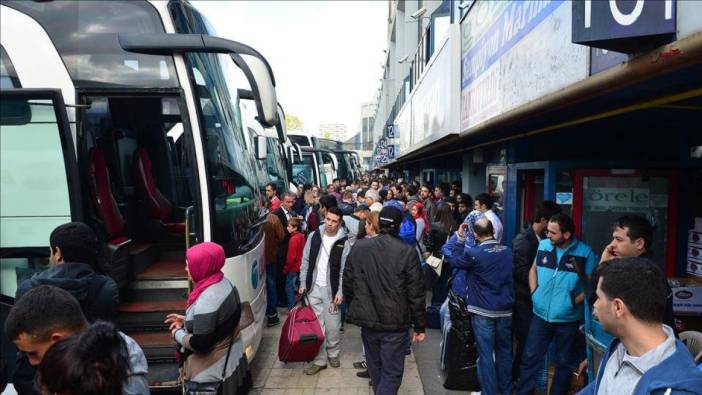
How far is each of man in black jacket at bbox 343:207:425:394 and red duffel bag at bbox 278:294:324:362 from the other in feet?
3.59

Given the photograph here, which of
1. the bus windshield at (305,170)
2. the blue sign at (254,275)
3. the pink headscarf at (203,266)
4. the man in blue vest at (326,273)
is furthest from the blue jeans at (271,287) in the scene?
the bus windshield at (305,170)

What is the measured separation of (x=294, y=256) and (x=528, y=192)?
367 cm

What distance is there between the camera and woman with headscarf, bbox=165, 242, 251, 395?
282cm

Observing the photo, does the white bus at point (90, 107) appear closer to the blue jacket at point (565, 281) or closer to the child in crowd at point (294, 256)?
the child in crowd at point (294, 256)

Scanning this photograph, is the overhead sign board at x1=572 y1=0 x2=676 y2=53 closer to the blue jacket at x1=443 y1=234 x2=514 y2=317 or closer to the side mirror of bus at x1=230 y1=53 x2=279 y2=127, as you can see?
the blue jacket at x1=443 y1=234 x2=514 y2=317

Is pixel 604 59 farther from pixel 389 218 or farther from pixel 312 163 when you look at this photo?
pixel 312 163

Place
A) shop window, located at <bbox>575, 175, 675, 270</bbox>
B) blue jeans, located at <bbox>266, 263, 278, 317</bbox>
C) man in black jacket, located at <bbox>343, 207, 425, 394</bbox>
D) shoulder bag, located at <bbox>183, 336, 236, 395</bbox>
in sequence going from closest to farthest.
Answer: shoulder bag, located at <bbox>183, 336, 236, 395</bbox>, man in black jacket, located at <bbox>343, 207, 425, 394</bbox>, shop window, located at <bbox>575, 175, 675, 270</bbox>, blue jeans, located at <bbox>266, 263, 278, 317</bbox>

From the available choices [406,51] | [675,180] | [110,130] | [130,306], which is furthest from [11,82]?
[406,51]

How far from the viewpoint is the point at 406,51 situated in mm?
32969

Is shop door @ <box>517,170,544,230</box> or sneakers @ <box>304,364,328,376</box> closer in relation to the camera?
sneakers @ <box>304,364,328,376</box>

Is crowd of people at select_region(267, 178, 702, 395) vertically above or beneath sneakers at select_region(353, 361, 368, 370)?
above

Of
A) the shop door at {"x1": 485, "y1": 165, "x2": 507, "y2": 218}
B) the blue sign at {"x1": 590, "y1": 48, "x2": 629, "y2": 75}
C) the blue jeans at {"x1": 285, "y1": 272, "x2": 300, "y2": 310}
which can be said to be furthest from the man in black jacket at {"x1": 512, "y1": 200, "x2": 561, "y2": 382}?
the shop door at {"x1": 485, "y1": 165, "x2": 507, "y2": 218}

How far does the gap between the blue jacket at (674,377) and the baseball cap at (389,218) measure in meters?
2.27

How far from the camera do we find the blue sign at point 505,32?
12.9 feet
